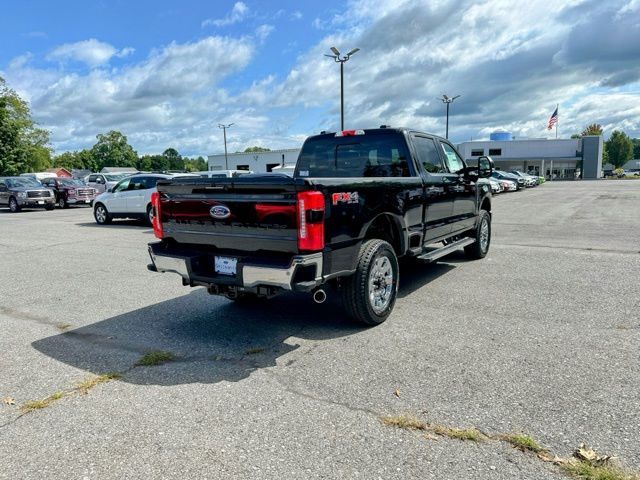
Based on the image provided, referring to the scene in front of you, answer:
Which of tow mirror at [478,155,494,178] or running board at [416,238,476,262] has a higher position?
tow mirror at [478,155,494,178]

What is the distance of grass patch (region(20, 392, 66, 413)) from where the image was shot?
3.37m

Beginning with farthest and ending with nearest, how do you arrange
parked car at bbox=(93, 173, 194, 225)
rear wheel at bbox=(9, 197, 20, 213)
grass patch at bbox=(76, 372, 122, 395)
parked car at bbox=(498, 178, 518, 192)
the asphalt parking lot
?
parked car at bbox=(498, 178, 518, 192) → rear wheel at bbox=(9, 197, 20, 213) → parked car at bbox=(93, 173, 194, 225) → grass patch at bbox=(76, 372, 122, 395) → the asphalt parking lot

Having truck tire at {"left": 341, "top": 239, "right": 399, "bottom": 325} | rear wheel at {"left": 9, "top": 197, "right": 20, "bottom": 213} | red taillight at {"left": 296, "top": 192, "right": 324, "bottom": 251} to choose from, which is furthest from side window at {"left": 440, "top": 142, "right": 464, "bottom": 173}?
Answer: rear wheel at {"left": 9, "top": 197, "right": 20, "bottom": 213}

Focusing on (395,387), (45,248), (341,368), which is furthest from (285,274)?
(45,248)

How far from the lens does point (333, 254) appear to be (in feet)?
13.9

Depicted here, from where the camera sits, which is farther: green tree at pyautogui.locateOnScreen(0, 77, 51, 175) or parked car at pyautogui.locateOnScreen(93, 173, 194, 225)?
green tree at pyautogui.locateOnScreen(0, 77, 51, 175)

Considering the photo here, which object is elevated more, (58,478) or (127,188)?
(127,188)

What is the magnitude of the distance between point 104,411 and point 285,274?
1599mm

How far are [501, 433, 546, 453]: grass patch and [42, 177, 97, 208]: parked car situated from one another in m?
25.8

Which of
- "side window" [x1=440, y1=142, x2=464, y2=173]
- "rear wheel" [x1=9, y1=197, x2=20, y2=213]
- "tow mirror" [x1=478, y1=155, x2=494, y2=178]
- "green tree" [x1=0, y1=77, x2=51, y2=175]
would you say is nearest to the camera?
"side window" [x1=440, y1=142, x2=464, y2=173]

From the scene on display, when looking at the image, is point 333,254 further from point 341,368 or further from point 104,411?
→ point 104,411

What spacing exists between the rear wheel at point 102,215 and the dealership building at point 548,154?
207 ft

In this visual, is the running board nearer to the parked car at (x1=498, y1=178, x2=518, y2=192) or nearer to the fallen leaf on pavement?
the fallen leaf on pavement

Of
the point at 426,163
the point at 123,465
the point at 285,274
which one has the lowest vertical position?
the point at 123,465
